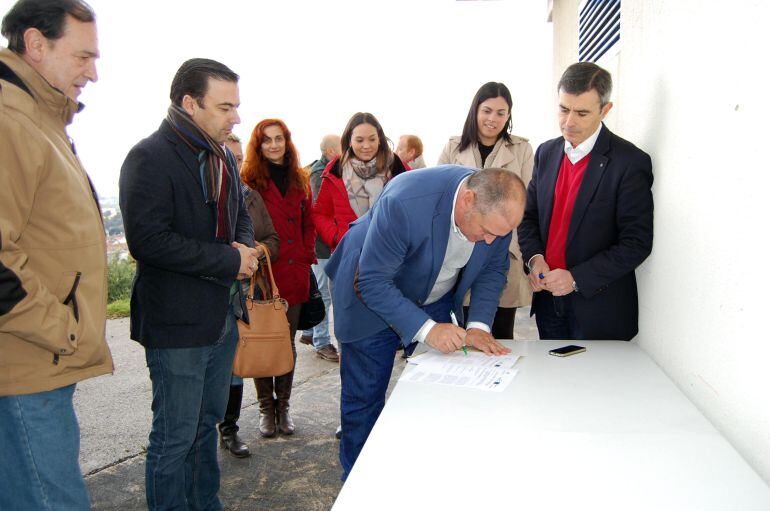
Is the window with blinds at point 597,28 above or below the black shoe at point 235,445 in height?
above

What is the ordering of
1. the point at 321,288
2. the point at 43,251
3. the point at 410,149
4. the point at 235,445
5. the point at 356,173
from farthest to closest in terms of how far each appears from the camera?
the point at 410,149
the point at 321,288
the point at 356,173
the point at 235,445
the point at 43,251

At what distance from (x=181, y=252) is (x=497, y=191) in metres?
1.01

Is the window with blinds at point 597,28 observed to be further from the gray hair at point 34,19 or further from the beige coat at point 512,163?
the gray hair at point 34,19

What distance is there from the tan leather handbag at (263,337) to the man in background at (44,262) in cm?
93

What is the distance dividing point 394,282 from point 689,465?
1098mm

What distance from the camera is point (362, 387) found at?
82.4 inches

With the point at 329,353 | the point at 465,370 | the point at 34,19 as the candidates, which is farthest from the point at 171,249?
the point at 329,353

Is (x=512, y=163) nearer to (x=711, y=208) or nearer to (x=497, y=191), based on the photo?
(x=497, y=191)

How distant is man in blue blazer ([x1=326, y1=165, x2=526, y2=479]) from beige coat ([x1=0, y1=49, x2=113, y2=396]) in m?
0.86

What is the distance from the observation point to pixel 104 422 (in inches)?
126

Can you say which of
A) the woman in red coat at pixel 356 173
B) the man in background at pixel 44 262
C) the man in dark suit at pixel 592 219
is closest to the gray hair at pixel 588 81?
the man in dark suit at pixel 592 219

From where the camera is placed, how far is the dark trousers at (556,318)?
2162 mm

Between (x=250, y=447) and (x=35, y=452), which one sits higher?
(x=35, y=452)

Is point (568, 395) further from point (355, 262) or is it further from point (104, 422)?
point (104, 422)
